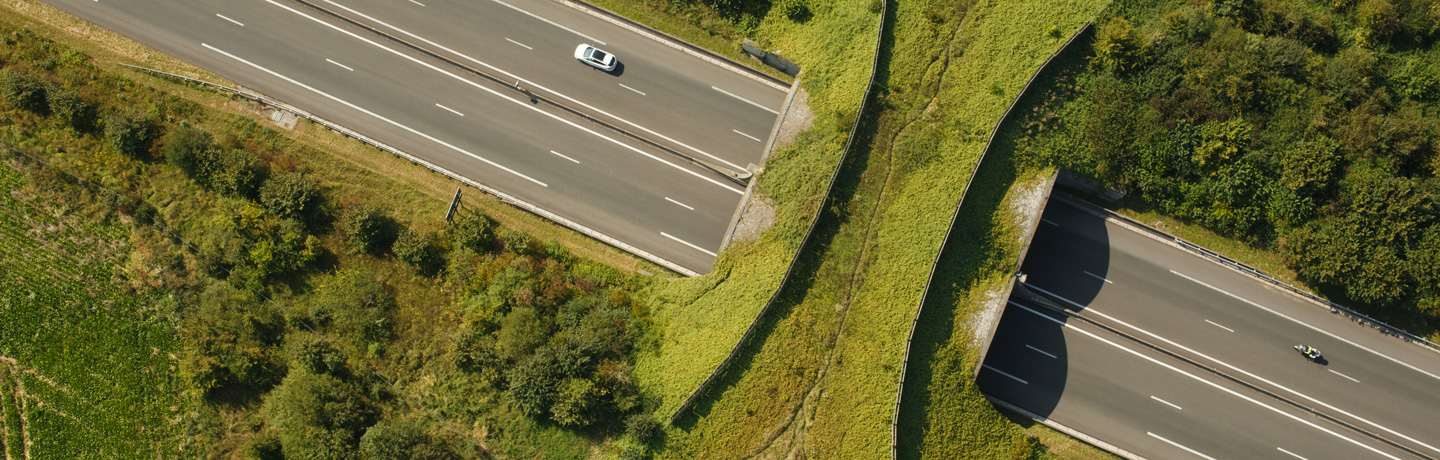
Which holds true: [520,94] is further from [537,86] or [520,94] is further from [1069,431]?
[1069,431]

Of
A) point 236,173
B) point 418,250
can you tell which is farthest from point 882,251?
point 236,173

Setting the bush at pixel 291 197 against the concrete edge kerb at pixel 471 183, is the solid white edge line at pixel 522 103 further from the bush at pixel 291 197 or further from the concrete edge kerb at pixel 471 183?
the bush at pixel 291 197

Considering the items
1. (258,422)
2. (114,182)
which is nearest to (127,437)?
(258,422)

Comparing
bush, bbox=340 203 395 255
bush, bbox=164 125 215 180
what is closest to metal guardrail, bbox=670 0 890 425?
bush, bbox=340 203 395 255

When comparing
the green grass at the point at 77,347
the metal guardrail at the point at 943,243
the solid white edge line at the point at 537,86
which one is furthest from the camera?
the solid white edge line at the point at 537,86

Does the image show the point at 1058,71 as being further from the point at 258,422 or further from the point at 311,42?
the point at 258,422

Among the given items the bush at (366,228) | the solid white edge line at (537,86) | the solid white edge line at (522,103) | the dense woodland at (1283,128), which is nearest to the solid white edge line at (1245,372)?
the dense woodland at (1283,128)
